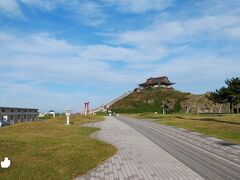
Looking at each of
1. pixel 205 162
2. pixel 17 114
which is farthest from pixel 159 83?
pixel 205 162

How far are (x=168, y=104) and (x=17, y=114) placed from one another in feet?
171

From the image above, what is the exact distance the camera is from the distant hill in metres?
108

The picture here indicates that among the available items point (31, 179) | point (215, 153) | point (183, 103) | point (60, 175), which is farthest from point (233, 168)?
point (183, 103)

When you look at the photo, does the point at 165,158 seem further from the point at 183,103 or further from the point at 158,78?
the point at 158,78

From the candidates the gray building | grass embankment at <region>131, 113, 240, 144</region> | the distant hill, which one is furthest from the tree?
the gray building

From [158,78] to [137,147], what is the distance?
418ft

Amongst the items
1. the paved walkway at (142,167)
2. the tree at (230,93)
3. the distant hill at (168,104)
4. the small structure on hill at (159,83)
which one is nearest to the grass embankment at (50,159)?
the paved walkway at (142,167)

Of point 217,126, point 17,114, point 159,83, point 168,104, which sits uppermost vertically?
point 159,83

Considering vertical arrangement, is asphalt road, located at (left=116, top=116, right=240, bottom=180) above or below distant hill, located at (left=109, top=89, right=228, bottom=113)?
below

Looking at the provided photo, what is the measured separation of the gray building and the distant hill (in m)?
32.2

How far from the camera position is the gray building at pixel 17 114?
66.5m

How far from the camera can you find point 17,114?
74.5 m

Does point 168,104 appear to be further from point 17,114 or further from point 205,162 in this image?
point 205,162

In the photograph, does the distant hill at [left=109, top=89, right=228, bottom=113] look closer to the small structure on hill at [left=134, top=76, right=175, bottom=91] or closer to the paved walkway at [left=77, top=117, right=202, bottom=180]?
the small structure on hill at [left=134, top=76, right=175, bottom=91]
